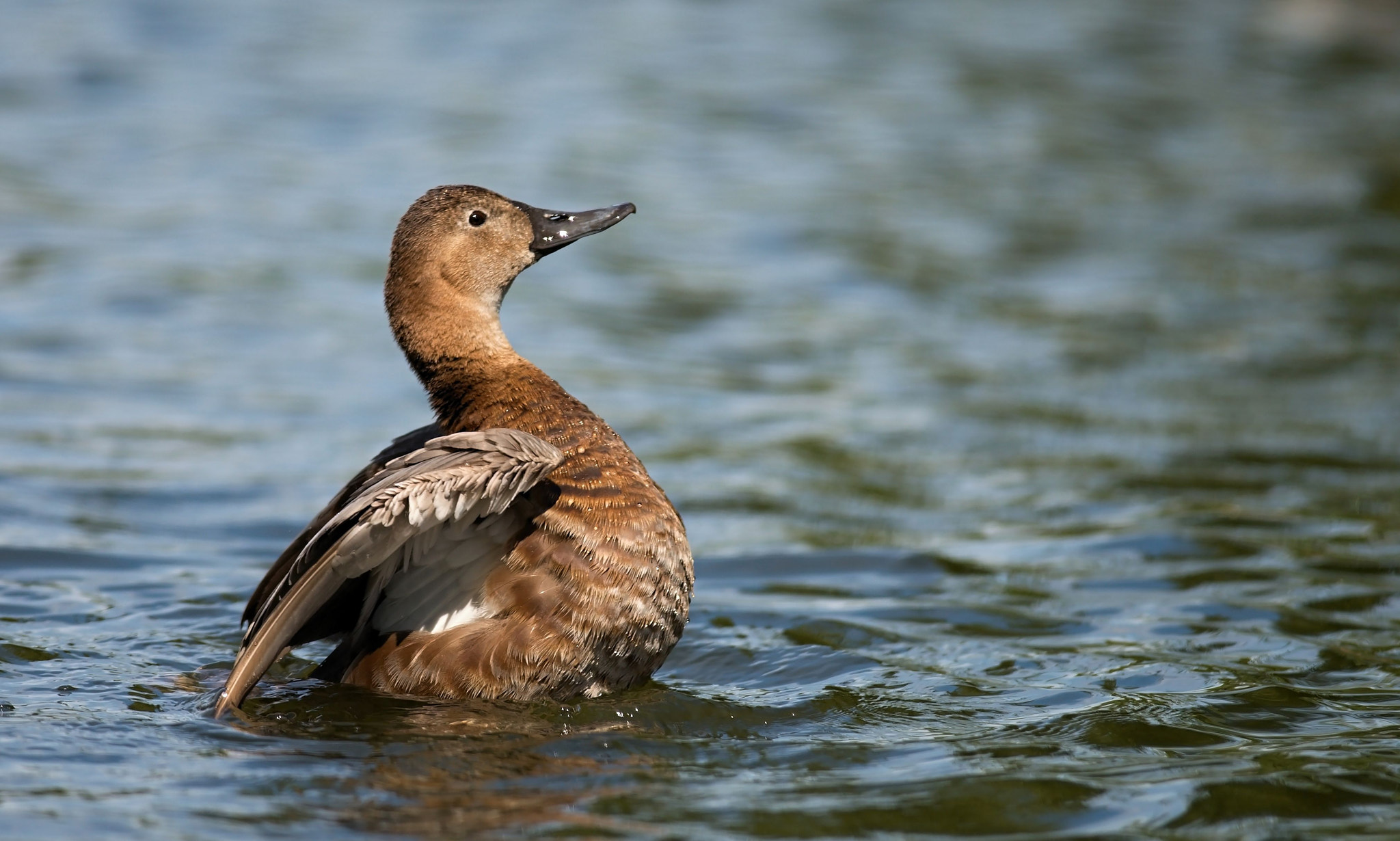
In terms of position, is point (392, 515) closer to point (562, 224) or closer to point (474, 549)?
point (474, 549)

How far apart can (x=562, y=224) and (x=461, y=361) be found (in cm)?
70

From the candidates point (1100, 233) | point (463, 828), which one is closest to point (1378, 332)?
point (1100, 233)

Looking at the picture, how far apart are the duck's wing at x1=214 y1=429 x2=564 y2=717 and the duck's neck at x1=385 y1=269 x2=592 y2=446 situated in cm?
49

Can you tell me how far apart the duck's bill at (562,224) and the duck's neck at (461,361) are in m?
0.37

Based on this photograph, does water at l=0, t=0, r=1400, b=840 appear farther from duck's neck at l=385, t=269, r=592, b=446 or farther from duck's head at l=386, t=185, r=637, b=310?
duck's head at l=386, t=185, r=637, b=310

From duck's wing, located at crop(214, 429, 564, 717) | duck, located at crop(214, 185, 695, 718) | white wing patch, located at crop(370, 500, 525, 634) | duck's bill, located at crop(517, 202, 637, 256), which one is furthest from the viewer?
duck's bill, located at crop(517, 202, 637, 256)

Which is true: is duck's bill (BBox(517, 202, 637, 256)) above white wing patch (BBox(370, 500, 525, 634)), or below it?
above

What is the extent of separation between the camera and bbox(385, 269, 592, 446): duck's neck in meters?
5.75

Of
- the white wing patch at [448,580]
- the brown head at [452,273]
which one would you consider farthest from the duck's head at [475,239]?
the white wing patch at [448,580]

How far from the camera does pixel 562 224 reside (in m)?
6.23

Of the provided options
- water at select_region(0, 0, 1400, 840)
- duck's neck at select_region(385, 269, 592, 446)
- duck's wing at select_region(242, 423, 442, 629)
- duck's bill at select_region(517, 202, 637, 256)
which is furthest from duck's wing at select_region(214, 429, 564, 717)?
duck's bill at select_region(517, 202, 637, 256)

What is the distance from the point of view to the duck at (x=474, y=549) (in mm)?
4992

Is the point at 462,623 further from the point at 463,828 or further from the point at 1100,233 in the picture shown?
the point at 1100,233

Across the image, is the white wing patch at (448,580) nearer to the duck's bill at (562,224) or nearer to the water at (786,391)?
the water at (786,391)
